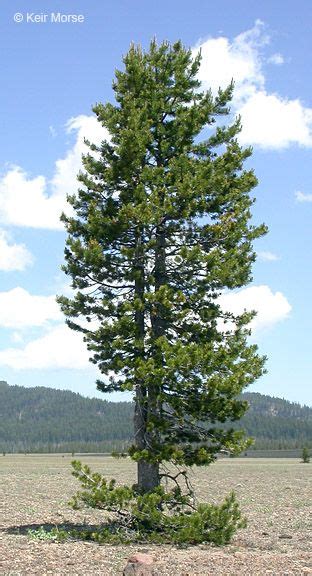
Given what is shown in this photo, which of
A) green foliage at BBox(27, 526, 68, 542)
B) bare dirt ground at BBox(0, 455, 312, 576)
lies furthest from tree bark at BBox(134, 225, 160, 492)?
green foliage at BBox(27, 526, 68, 542)

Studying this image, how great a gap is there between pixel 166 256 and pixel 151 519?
732cm

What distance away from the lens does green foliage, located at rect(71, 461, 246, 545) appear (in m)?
17.5

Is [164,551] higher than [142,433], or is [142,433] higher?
[142,433]

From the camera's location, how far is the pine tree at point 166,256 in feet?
59.5

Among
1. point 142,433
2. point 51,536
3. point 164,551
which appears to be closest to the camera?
point 164,551

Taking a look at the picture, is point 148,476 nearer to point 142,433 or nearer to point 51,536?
point 142,433

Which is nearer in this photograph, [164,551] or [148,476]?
[164,551]

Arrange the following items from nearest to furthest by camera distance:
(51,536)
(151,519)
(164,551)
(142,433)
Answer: (164,551) → (151,519) → (51,536) → (142,433)

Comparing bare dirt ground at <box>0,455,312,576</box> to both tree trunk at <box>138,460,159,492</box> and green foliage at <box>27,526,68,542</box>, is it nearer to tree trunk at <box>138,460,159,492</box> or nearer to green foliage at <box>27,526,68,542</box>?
green foliage at <box>27,526,68,542</box>

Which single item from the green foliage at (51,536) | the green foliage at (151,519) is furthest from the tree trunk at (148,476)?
the green foliage at (51,536)

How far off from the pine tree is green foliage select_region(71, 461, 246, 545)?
0.95 metres

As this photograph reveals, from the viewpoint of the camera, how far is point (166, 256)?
65.8 ft

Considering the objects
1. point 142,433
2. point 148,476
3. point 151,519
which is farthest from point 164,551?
point 142,433

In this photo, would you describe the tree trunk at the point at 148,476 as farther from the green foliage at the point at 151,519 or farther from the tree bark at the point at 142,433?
the green foliage at the point at 151,519
